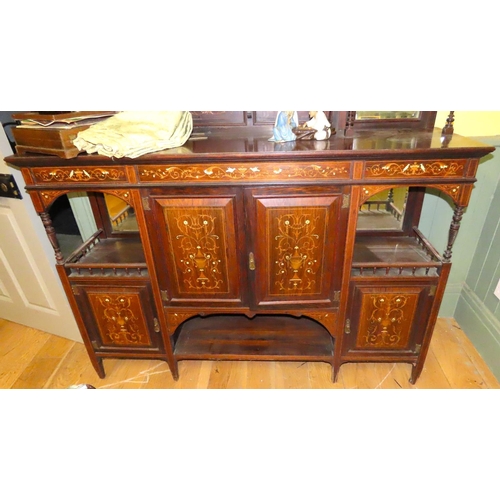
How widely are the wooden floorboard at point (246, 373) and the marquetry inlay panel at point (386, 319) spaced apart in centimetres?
28

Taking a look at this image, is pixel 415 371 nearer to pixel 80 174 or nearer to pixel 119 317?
pixel 119 317

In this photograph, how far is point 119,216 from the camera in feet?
6.66

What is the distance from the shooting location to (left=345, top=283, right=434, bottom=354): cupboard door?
1.68m

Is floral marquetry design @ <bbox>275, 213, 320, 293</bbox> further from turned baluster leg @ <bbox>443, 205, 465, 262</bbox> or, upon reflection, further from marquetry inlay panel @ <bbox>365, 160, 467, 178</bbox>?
turned baluster leg @ <bbox>443, 205, 465, 262</bbox>

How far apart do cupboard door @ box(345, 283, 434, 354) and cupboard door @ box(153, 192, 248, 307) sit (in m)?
0.61

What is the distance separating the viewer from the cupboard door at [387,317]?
1.68m

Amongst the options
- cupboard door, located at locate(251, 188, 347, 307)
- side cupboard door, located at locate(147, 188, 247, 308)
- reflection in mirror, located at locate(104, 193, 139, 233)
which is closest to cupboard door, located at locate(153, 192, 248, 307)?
side cupboard door, located at locate(147, 188, 247, 308)

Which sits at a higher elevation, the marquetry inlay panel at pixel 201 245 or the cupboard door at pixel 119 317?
the marquetry inlay panel at pixel 201 245

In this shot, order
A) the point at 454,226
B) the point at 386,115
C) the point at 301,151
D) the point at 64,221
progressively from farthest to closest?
the point at 64,221
the point at 386,115
the point at 454,226
the point at 301,151

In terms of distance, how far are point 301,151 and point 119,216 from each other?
119 cm

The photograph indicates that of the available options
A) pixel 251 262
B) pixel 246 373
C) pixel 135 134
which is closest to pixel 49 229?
pixel 135 134

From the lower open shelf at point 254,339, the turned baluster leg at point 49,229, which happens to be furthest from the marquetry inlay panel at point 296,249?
the turned baluster leg at point 49,229

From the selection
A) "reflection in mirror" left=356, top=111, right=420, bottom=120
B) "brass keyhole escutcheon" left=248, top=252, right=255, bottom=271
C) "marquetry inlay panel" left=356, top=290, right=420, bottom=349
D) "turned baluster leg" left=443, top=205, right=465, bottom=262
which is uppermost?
"reflection in mirror" left=356, top=111, right=420, bottom=120

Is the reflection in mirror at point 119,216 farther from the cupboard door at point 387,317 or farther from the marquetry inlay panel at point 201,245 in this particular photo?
the cupboard door at point 387,317
